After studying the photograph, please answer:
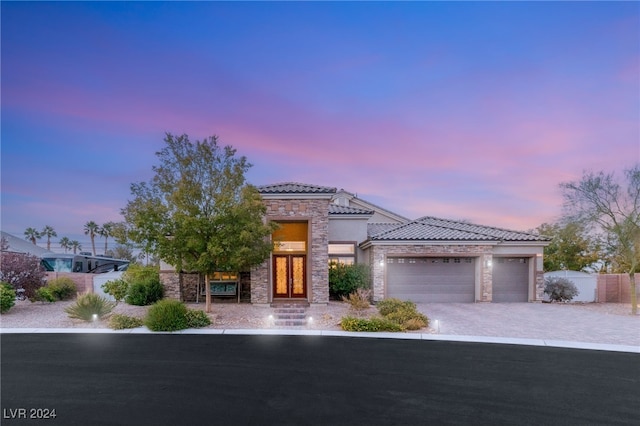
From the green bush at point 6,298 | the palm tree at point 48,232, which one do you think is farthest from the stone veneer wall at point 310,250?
the palm tree at point 48,232

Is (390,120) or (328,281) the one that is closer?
(328,281)

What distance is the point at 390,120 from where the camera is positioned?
18922 mm

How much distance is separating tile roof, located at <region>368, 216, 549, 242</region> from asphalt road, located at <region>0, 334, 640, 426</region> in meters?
8.40

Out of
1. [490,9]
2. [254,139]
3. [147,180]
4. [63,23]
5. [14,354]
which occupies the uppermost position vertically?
[490,9]

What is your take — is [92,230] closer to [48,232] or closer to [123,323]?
[48,232]

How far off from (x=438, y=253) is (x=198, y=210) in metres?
12.4

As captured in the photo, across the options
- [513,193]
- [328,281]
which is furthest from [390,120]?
[513,193]

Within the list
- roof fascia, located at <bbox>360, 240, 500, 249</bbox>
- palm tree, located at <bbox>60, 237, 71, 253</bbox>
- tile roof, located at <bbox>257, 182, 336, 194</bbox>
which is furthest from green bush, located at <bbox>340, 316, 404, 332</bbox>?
palm tree, located at <bbox>60, 237, 71, 253</bbox>

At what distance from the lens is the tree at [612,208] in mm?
16516

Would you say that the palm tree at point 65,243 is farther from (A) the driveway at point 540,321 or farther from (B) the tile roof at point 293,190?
(A) the driveway at point 540,321

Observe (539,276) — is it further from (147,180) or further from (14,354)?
(14,354)

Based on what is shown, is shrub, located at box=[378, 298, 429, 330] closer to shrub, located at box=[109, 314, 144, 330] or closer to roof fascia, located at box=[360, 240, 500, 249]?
roof fascia, located at box=[360, 240, 500, 249]

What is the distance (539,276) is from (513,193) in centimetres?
760

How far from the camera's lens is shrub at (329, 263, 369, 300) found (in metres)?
17.6
